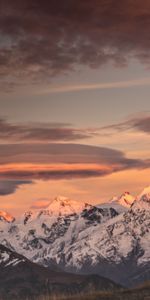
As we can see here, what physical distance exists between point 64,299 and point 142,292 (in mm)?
8912

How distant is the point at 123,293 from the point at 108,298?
461 centimetres

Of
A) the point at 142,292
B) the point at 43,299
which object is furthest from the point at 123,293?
the point at 43,299

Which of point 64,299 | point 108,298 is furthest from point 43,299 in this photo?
point 108,298

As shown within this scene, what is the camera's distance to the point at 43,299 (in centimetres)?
8000

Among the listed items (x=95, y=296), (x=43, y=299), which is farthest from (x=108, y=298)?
(x=43, y=299)

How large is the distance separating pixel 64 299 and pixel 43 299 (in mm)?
2421

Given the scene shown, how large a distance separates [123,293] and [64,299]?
6.87m

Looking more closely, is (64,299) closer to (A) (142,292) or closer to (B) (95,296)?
(B) (95,296)

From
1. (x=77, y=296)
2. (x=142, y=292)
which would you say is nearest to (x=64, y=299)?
(x=77, y=296)

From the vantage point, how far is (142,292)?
8044 centimetres

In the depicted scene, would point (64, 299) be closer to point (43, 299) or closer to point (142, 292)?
point (43, 299)

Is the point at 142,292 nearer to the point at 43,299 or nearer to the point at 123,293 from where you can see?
the point at 123,293

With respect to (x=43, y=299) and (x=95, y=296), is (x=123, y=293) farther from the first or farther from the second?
(x=43, y=299)

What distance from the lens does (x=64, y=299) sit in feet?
261
